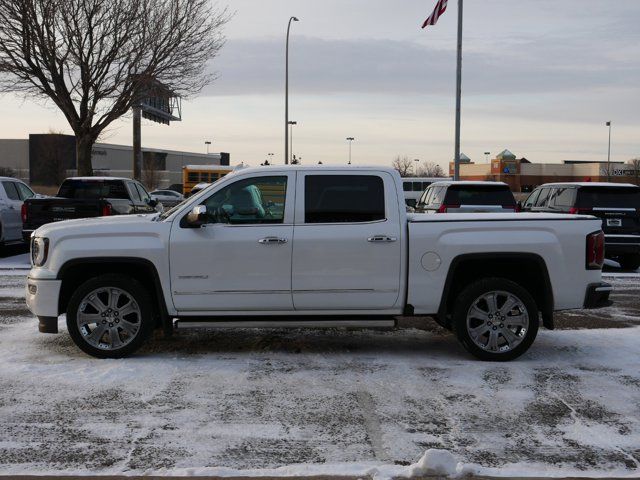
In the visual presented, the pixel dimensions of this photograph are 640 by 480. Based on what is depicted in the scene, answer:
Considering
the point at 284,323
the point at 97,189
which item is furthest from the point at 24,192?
the point at 284,323

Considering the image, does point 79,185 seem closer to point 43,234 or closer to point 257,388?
point 43,234

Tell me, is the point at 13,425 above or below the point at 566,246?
below

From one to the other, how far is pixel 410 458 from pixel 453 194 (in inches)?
468

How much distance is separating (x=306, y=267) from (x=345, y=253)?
39 centimetres

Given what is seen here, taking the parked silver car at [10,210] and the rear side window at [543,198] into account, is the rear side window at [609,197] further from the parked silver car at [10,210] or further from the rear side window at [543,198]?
the parked silver car at [10,210]

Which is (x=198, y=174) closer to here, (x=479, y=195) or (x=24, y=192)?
(x=24, y=192)

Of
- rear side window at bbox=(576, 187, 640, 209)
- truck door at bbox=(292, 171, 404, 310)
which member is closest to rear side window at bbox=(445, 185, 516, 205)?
rear side window at bbox=(576, 187, 640, 209)

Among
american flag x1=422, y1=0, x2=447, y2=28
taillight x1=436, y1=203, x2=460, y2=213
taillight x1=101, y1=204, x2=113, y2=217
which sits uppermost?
american flag x1=422, y1=0, x2=447, y2=28

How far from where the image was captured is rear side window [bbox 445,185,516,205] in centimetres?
1588

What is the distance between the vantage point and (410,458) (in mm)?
4613

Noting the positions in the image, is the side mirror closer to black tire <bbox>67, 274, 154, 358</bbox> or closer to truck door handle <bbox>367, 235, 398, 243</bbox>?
black tire <bbox>67, 274, 154, 358</bbox>

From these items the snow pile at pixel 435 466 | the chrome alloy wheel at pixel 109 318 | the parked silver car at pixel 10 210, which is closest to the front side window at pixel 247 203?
the chrome alloy wheel at pixel 109 318

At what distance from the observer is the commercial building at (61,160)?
292ft

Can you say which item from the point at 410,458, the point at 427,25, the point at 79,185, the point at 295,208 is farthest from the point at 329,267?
the point at 427,25
